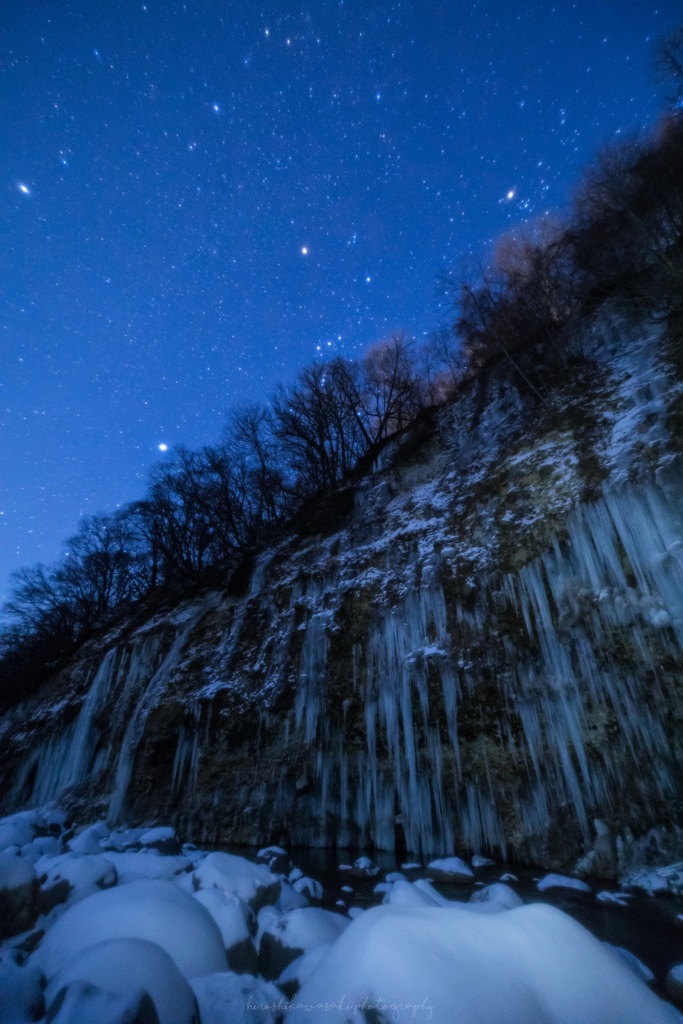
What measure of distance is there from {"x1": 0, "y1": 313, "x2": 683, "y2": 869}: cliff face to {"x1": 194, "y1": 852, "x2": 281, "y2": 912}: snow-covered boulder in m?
4.06

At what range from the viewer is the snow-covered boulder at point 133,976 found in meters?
1.77

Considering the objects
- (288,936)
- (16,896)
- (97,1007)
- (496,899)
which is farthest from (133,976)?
(496,899)

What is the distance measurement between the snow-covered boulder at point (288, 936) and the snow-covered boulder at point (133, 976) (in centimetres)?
127

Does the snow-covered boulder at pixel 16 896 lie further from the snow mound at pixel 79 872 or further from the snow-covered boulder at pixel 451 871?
the snow-covered boulder at pixel 451 871

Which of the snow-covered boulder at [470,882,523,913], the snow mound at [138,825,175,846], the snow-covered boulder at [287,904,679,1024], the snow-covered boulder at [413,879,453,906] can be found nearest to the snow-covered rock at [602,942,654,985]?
the snow-covered boulder at [470,882,523,913]

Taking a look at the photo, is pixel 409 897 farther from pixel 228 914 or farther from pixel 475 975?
pixel 475 975

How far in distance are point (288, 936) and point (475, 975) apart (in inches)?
68.0

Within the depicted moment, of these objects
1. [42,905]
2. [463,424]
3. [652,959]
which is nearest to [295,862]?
[42,905]

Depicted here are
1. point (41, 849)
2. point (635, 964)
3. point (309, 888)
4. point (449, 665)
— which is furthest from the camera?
point (449, 665)

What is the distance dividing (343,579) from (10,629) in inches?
918

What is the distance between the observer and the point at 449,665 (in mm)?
7594

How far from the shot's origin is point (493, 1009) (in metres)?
1.78

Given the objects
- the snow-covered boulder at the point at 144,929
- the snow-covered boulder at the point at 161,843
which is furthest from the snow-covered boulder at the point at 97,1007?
the snow-covered boulder at the point at 161,843

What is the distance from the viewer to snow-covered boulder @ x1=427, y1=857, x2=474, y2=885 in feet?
17.8
